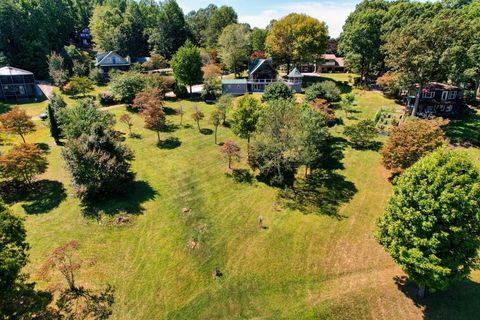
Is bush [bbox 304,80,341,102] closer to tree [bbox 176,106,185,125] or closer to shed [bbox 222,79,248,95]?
shed [bbox 222,79,248,95]

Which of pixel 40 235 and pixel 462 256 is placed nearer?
pixel 462 256

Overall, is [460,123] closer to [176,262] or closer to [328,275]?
[328,275]

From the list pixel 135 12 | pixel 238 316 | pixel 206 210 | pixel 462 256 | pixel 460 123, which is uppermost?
pixel 135 12

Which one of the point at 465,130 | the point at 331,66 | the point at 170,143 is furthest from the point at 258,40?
the point at 465,130

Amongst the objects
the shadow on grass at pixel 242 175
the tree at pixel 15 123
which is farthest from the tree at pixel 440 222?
the tree at pixel 15 123

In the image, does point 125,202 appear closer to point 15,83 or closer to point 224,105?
point 224,105

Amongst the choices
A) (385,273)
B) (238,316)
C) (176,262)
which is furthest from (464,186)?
(176,262)

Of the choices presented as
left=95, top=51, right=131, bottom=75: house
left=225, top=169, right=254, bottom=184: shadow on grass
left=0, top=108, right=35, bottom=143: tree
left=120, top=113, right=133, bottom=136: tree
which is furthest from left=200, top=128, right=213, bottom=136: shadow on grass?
left=95, top=51, right=131, bottom=75: house

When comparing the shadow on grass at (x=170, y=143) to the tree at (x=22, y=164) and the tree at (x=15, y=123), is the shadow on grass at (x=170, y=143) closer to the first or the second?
the tree at (x=22, y=164)
